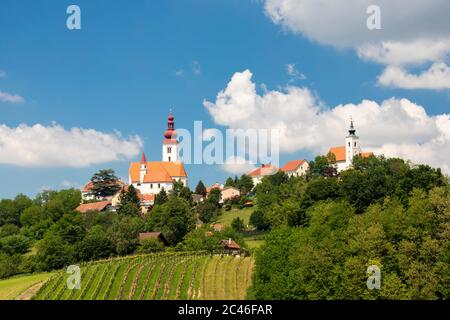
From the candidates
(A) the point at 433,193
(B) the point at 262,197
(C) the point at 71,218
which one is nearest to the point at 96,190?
(C) the point at 71,218

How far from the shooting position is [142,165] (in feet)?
436

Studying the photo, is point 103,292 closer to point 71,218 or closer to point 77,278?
point 77,278

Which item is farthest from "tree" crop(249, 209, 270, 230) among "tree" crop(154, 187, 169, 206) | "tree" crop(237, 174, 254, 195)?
"tree" crop(237, 174, 254, 195)

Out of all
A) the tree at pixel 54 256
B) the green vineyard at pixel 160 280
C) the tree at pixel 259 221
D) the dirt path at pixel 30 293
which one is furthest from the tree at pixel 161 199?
the dirt path at pixel 30 293

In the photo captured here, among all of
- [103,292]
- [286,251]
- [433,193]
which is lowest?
[103,292]

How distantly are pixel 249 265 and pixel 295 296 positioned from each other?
15979 millimetres

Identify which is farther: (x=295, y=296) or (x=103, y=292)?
(x=103, y=292)

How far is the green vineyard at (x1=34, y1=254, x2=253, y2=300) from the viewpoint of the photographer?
47656mm

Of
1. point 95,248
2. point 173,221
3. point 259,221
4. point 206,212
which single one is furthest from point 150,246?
point 206,212

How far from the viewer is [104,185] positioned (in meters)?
131

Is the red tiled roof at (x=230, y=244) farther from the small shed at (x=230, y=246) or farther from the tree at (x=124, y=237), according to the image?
the tree at (x=124, y=237)
